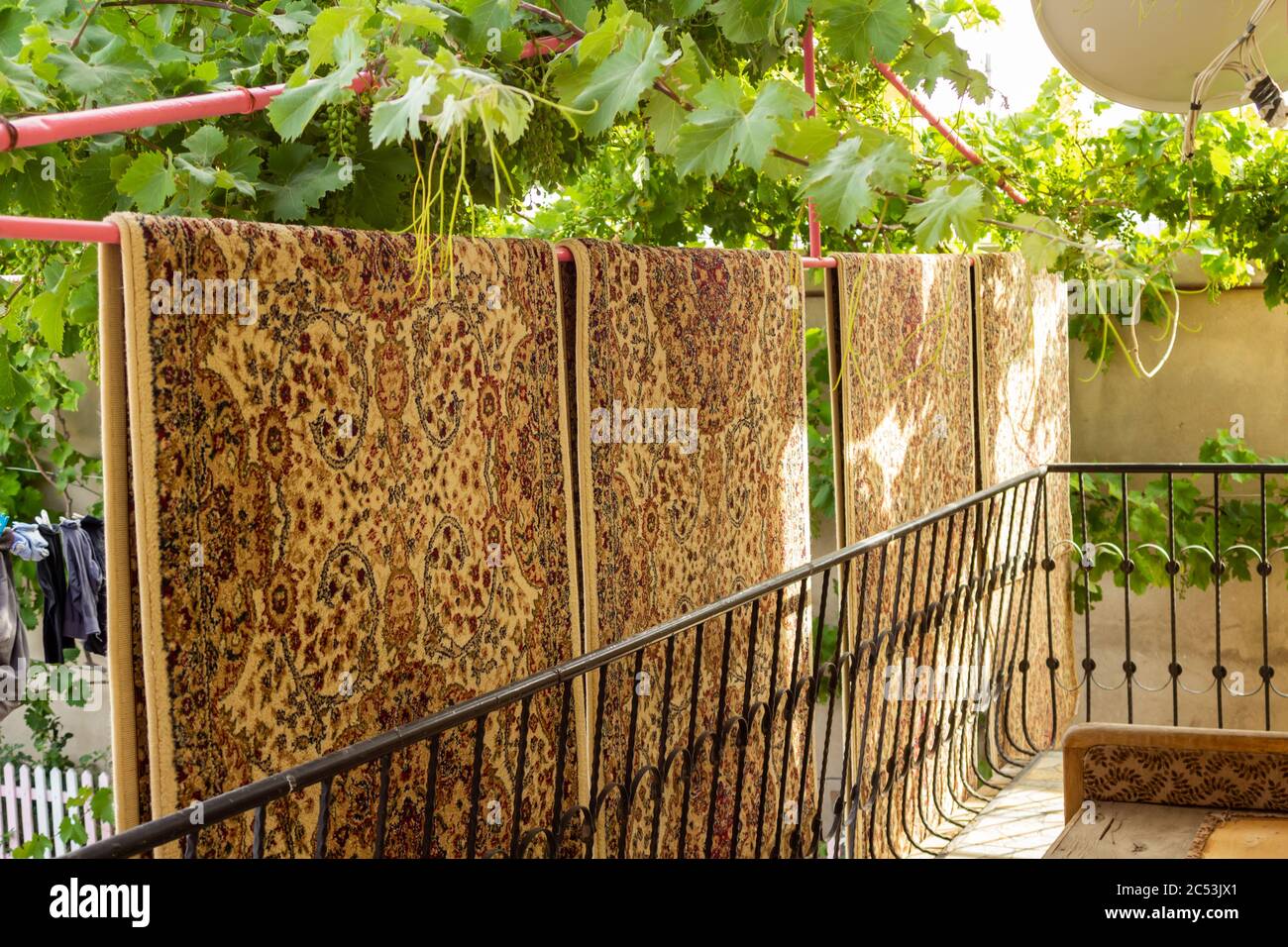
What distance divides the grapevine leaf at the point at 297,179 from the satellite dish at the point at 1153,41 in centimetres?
136

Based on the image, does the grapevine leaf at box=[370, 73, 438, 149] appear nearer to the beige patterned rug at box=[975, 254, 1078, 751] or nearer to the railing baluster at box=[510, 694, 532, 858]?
the railing baluster at box=[510, 694, 532, 858]

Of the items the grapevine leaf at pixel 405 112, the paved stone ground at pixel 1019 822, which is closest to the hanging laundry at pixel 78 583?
the paved stone ground at pixel 1019 822

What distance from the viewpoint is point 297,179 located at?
253 centimetres

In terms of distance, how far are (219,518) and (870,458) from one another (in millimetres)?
2144

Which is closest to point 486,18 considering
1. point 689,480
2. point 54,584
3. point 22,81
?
point 22,81

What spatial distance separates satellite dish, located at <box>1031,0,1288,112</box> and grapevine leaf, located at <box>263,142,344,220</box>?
1355 millimetres

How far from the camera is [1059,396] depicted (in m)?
5.32

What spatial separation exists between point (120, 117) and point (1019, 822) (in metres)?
3.21

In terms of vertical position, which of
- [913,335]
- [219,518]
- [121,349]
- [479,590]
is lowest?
[479,590]

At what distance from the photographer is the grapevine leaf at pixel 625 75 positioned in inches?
72.5

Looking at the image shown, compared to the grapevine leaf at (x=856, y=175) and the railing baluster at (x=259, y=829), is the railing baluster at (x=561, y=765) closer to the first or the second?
the railing baluster at (x=259, y=829)

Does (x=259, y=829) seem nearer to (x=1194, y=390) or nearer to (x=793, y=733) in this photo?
(x=793, y=733)
